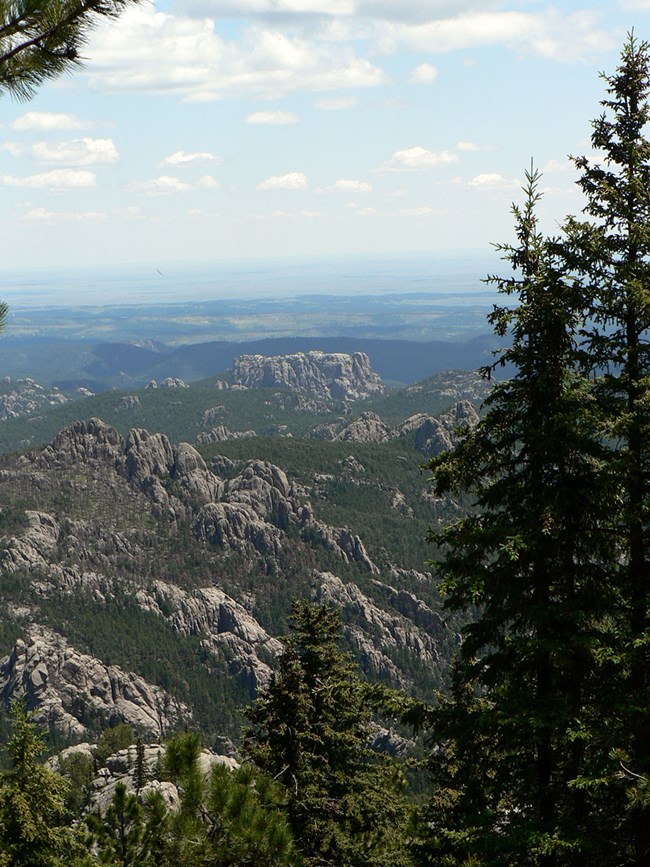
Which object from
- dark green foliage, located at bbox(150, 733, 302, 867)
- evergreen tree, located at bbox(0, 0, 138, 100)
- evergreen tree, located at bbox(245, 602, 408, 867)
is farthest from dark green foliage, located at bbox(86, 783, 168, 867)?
evergreen tree, located at bbox(0, 0, 138, 100)

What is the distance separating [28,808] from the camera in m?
20.3

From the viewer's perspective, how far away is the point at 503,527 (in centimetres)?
1638

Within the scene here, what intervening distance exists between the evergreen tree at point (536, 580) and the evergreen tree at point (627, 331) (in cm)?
41

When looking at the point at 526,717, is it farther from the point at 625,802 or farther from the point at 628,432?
the point at 628,432

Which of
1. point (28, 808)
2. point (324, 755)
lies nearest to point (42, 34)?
point (28, 808)

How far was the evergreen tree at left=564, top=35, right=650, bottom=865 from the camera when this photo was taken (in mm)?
15555

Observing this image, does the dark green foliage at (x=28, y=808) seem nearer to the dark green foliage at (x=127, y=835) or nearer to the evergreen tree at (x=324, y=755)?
the dark green foliage at (x=127, y=835)

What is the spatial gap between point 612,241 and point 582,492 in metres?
5.47

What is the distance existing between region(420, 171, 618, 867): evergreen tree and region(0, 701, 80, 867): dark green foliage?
1102cm

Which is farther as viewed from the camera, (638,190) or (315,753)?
(315,753)

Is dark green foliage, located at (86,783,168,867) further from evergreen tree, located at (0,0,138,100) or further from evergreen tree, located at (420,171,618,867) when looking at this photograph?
evergreen tree, located at (0,0,138,100)

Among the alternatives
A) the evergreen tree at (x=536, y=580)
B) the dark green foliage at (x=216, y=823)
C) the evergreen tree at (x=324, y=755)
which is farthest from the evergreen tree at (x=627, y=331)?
the evergreen tree at (x=324, y=755)

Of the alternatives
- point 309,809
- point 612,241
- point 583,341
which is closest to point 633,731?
point 583,341

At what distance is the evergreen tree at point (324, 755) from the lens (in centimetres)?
2659
